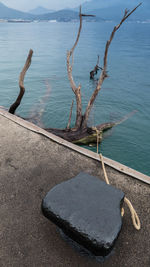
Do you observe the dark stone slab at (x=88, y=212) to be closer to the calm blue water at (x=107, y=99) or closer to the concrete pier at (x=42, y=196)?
the concrete pier at (x=42, y=196)

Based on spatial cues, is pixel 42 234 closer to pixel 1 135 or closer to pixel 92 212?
pixel 92 212

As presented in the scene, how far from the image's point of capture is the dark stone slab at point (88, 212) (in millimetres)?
2674

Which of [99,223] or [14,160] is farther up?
[99,223]

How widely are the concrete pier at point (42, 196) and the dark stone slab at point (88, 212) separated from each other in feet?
1.59

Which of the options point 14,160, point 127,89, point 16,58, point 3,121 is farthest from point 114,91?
point 16,58

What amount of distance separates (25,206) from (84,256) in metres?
1.43

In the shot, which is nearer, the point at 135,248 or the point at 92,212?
the point at 92,212

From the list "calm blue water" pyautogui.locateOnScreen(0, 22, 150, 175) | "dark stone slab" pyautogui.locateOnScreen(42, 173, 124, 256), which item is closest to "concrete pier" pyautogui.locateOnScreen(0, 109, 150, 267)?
"dark stone slab" pyautogui.locateOnScreen(42, 173, 124, 256)

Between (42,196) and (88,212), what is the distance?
140 centimetres

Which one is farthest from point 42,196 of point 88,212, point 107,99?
point 107,99

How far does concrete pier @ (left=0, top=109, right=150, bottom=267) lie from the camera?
3.04 m

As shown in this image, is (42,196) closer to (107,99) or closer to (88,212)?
(88,212)

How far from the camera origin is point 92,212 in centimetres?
290

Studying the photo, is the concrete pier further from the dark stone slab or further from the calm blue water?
the calm blue water
